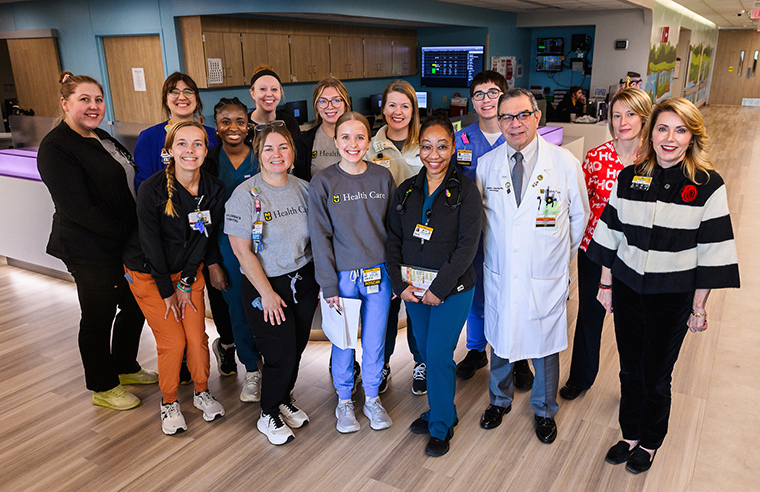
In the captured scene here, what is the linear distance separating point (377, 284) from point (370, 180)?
478mm

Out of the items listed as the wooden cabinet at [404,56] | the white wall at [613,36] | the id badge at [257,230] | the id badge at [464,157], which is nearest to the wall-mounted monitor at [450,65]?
the wooden cabinet at [404,56]

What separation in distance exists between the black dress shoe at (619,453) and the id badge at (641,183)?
1.16m

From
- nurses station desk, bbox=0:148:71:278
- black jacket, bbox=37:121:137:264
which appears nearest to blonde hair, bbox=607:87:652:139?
black jacket, bbox=37:121:137:264

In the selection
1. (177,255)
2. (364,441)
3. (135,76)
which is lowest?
(364,441)

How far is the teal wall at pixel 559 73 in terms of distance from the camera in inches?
409

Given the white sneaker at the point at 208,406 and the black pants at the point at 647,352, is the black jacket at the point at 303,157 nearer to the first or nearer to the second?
the white sneaker at the point at 208,406

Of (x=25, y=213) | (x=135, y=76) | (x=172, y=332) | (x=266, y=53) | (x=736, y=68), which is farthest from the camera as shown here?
(x=736, y=68)

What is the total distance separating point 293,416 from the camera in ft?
8.77

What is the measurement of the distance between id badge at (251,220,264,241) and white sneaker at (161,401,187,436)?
102cm

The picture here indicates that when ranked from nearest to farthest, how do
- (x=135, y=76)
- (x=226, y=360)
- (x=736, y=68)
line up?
(x=226, y=360)
(x=135, y=76)
(x=736, y=68)

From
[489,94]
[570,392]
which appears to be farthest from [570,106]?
[570,392]

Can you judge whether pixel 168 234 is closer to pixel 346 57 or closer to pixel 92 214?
pixel 92 214

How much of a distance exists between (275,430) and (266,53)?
17.5ft

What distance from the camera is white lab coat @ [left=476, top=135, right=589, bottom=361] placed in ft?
7.53
